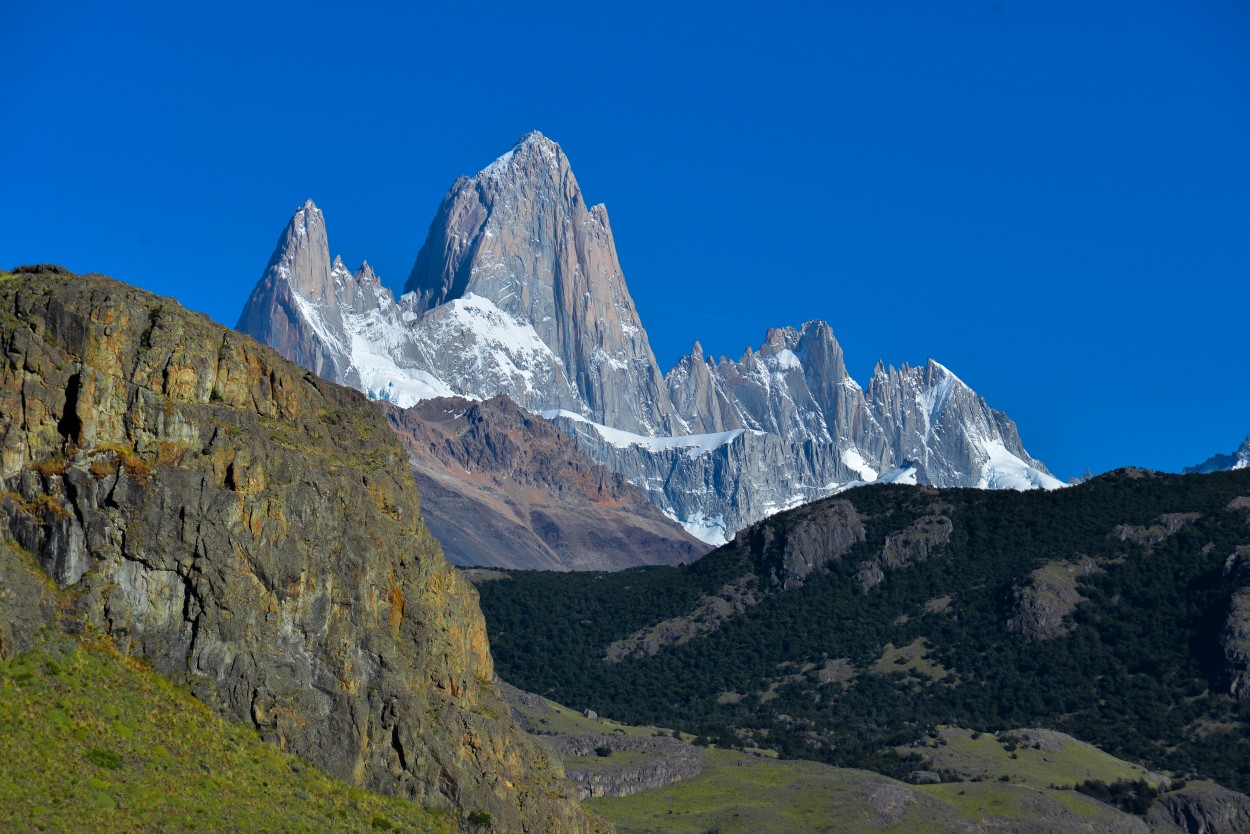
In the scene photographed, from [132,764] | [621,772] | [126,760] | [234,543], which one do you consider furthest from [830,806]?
[126,760]

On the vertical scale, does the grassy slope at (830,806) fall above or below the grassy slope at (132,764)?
above

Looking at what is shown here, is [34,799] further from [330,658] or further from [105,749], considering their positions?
[330,658]

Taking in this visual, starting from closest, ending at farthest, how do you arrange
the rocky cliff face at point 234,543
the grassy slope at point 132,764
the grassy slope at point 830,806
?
the grassy slope at point 132,764, the rocky cliff face at point 234,543, the grassy slope at point 830,806

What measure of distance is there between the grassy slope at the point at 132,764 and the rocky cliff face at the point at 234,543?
9.15 feet

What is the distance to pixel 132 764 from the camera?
75.8 m

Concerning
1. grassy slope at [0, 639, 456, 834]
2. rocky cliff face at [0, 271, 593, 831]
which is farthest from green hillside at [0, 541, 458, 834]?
rocky cliff face at [0, 271, 593, 831]

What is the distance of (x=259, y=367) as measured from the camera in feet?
330

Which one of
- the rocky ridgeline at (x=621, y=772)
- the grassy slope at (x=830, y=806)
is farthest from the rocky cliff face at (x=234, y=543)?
the rocky ridgeline at (x=621, y=772)

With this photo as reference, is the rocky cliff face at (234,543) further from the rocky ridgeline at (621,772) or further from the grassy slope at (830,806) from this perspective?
the rocky ridgeline at (621,772)

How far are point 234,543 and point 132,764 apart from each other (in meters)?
14.9

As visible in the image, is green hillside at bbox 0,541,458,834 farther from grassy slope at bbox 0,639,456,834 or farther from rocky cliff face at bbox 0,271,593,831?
rocky cliff face at bbox 0,271,593,831

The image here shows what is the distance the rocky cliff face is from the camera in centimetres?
8406

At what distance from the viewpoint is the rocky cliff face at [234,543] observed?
84.1 metres

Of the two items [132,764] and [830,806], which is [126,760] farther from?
[830,806]
